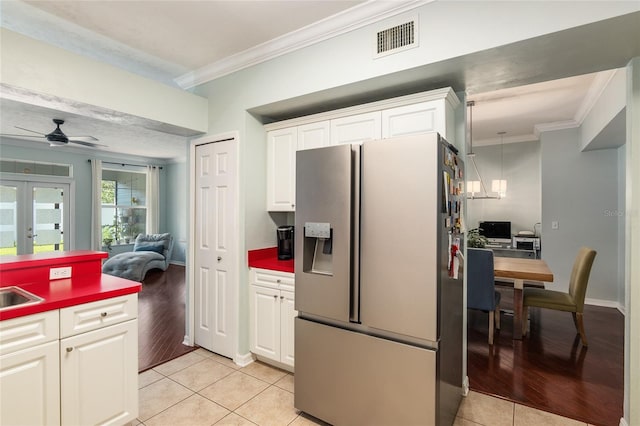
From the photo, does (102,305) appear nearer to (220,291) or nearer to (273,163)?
(220,291)

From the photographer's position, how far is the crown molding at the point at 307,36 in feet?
6.82

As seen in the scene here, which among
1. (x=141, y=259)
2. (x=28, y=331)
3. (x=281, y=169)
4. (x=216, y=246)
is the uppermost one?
(x=281, y=169)

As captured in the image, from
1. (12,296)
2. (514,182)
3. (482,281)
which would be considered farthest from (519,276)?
(12,296)

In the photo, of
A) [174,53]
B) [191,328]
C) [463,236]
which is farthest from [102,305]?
[463,236]

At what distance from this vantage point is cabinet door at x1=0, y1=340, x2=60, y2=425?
150 centimetres

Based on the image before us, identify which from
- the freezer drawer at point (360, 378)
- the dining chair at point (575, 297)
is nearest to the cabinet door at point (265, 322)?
the freezer drawer at point (360, 378)

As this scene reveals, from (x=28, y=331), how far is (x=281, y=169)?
6.84ft

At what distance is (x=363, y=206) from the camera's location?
189cm

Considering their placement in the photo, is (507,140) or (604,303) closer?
(604,303)

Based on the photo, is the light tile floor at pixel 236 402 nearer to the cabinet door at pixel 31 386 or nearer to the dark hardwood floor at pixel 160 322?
the dark hardwood floor at pixel 160 322

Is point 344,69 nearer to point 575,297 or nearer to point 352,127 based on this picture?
point 352,127

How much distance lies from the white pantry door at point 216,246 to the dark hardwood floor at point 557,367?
2.33 meters

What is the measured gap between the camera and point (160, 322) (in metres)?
4.04

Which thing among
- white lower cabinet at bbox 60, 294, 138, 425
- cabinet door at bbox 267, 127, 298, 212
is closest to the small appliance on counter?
cabinet door at bbox 267, 127, 298, 212
